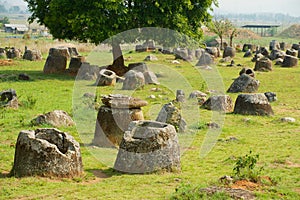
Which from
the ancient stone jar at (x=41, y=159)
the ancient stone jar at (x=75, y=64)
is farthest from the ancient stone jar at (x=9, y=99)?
the ancient stone jar at (x=75, y=64)

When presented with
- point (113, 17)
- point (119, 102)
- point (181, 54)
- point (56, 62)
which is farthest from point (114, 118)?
point (181, 54)

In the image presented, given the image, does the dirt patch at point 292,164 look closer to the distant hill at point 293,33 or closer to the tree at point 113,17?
the tree at point 113,17

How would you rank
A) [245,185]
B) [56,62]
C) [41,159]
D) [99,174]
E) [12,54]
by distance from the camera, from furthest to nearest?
[12,54] → [56,62] → [99,174] → [41,159] → [245,185]

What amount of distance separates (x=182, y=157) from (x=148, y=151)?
2437 millimetres

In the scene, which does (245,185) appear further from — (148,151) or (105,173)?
(105,173)

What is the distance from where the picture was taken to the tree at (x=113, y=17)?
28.7m

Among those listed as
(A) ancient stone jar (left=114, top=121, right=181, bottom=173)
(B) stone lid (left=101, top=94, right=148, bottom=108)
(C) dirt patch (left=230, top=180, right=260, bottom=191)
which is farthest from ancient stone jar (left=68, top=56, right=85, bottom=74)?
(C) dirt patch (left=230, top=180, right=260, bottom=191)

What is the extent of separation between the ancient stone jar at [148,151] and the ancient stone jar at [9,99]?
28.3 ft

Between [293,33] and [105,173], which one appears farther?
[293,33]

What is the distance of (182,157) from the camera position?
44.3 feet

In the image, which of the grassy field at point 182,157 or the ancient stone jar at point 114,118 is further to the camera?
the ancient stone jar at point 114,118

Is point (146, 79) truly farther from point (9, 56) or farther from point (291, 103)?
point (9, 56)

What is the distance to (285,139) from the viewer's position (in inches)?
614

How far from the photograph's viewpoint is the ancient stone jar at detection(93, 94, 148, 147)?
46.3 feet
